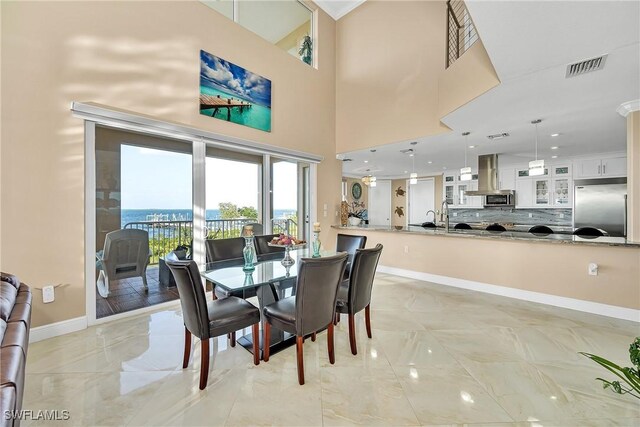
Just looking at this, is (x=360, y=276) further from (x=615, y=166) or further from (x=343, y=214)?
(x=615, y=166)

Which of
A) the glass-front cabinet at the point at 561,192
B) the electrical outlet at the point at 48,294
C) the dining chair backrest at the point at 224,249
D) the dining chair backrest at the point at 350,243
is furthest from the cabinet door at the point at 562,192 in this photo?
the electrical outlet at the point at 48,294

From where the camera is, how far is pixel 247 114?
13.1 feet

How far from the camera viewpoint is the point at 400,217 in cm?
952

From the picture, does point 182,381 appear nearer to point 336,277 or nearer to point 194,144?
point 336,277

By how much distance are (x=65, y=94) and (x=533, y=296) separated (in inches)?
233

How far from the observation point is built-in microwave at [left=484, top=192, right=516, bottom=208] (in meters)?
6.71

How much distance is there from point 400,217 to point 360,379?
8143mm

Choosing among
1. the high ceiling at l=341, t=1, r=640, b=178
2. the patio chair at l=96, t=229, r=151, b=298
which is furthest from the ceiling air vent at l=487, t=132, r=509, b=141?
the patio chair at l=96, t=229, r=151, b=298

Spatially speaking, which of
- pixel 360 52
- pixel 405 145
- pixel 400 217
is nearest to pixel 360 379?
pixel 405 145

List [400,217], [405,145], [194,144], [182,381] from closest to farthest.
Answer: [182,381]
[194,144]
[405,145]
[400,217]

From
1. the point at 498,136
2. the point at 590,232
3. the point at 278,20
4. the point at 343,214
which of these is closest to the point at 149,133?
the point at 278,20

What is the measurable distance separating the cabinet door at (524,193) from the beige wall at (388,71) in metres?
4.24

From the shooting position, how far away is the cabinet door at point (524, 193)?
650cm

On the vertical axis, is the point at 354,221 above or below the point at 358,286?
above
